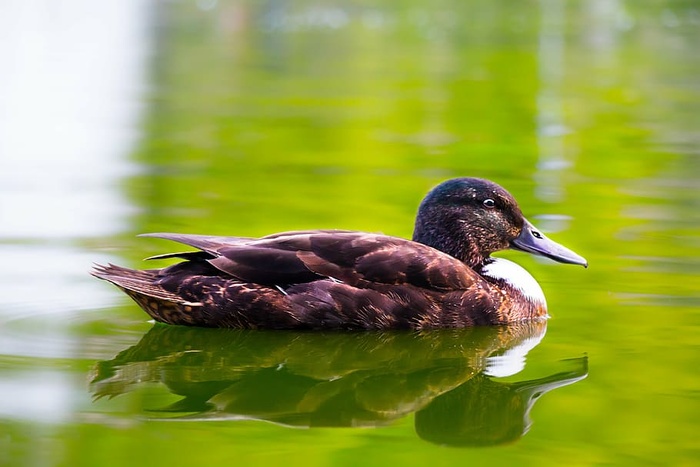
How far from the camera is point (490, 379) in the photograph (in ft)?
22.5

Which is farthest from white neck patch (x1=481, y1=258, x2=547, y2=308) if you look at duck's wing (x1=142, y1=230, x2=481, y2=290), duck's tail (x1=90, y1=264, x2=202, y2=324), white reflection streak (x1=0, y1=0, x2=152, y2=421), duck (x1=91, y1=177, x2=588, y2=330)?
white reflection streak (x1=0, y1=0, x2=152, y2=421)

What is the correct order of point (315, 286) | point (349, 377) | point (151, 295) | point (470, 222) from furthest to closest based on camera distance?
1. point (470, 222)
2. point (315, 286)
3. point (151, 295)
4. point (349, 377)

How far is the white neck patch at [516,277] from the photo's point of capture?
8.12 metres

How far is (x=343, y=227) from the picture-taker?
1070 centimetres

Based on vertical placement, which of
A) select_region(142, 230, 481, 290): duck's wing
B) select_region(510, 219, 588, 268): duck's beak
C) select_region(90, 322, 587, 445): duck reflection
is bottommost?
select_region(90, 322, 587, 445): duck reflection

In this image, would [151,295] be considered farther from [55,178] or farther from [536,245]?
Result: [55,178]

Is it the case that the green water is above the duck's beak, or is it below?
below

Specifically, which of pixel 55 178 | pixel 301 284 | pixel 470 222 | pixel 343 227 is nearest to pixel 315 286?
pixel 301 284

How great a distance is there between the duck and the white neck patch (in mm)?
115

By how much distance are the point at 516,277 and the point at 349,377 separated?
179 cm

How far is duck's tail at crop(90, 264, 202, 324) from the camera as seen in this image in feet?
24.4

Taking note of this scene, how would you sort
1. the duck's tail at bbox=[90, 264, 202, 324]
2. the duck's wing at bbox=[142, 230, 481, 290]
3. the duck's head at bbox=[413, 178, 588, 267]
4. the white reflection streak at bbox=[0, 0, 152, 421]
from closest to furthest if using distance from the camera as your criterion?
the white reflection streak at bbox=[0, 0, 152, 421] → the duck's tail at bbox=[90, 264, 202, 324] → the duck's wing at bbox=[142, 230, 481, 290] → the duck's head at bbox=[413, 178, 588, 267]

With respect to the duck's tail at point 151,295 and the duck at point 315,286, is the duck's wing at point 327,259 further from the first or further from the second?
the duck's tail at point 151,295

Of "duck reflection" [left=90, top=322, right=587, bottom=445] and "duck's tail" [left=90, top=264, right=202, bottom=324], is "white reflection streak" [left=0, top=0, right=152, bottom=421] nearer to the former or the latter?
"duck's tail" [left=90, top=264, right=202, bottom=324]
